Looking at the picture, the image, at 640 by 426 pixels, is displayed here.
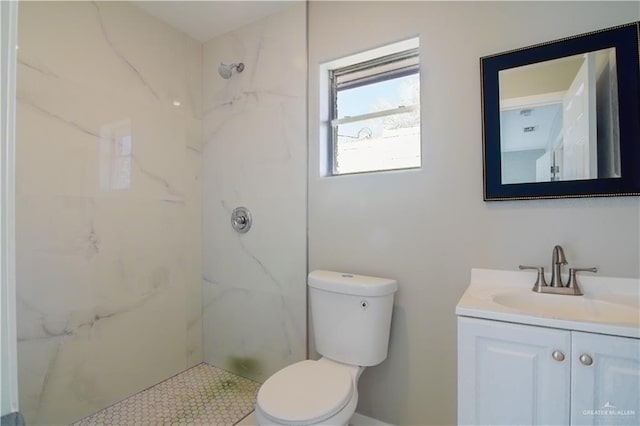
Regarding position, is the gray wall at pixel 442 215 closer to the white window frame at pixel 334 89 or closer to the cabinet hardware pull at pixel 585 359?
the white window frame at pixel 334 89

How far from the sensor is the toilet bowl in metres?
1.04

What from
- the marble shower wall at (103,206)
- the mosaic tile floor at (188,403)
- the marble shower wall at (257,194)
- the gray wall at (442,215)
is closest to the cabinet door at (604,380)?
the gray wall at (442,215)

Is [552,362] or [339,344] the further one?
[339,344]

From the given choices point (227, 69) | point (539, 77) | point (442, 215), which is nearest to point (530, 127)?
point (539, 77)

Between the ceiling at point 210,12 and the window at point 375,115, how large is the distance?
23.5 inches

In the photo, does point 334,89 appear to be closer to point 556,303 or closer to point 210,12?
point 210,12

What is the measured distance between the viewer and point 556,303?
1.09m

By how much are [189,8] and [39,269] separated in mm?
1666

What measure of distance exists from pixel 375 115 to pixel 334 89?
358 mm

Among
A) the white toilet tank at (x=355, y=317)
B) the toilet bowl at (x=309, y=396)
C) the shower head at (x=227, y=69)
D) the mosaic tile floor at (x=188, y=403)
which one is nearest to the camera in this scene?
the toilet bowl at (x=309, y=396)

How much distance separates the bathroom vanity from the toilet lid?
44 cm

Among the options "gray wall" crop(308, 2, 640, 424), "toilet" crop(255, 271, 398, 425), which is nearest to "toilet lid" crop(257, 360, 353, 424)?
"toilet" crop(255, 271, 398, 425)

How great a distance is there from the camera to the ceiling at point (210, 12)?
1.79 metres

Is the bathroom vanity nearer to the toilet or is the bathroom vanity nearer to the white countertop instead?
the white countertop
